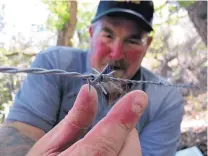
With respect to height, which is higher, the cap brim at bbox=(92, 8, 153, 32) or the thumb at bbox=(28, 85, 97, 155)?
the cap brim at bbox=(92, 8, 153, 32)

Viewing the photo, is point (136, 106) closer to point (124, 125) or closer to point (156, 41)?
point (124, 125)

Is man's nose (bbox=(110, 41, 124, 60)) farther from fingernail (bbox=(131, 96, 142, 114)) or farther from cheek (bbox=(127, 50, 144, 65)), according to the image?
fingernail (bbox=(131, 96, 142, 114))

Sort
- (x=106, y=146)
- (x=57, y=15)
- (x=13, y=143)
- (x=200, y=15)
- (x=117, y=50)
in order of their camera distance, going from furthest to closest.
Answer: (x=200, y=15), (x=57, y=15), (x=117, y=50), (x=13, y=143), (x=106, y=146)

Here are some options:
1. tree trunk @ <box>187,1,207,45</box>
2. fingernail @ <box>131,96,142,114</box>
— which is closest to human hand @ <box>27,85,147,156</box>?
fingernail @ <box>131,96,142,114</box>

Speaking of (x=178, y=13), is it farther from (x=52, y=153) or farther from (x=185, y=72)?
(x=52, y=153)

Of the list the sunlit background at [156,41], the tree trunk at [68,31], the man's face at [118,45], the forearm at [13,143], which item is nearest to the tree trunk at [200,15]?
the sunlit background at [156,41]

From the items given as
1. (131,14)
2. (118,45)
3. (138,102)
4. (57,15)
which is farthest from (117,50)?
(57,15)
